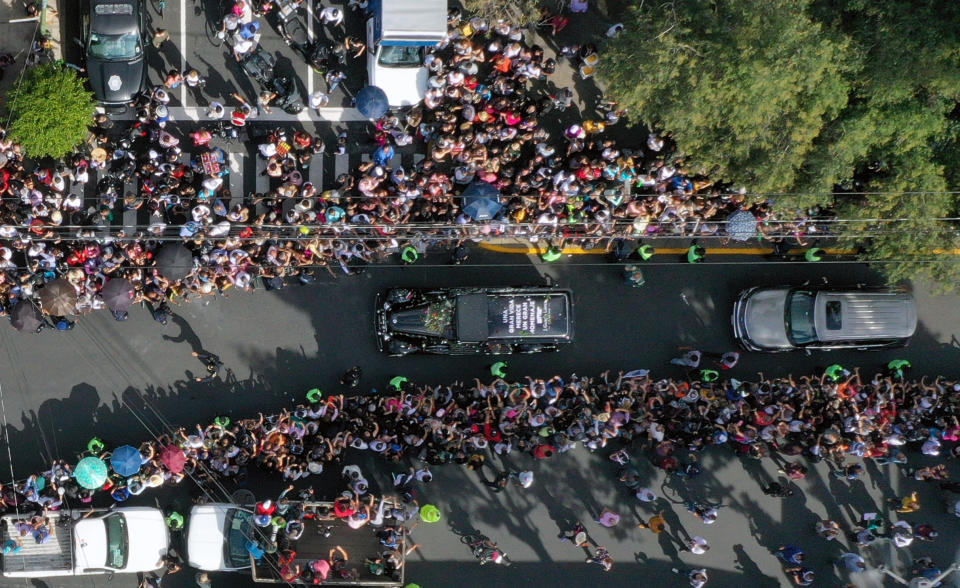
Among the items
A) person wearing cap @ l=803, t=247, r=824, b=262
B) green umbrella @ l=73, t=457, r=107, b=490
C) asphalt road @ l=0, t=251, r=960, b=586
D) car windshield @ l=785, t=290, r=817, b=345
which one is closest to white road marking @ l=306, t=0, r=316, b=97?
asphalt road @ l=0, t=251, r=960, b=586

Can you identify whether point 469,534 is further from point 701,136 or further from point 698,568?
point 701,136

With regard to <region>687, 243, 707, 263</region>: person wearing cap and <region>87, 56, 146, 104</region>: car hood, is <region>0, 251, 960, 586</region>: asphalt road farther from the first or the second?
<region>87, 56, 146, 104</region>: car hood

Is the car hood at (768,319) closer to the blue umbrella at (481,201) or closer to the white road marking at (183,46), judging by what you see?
the blue umbrella at (481,201)

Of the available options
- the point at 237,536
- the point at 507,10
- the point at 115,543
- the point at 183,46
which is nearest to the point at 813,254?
the point at 507,10

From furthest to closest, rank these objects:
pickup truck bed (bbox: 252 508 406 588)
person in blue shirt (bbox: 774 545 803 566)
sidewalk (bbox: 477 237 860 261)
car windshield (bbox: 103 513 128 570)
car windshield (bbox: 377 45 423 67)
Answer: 1. sidewalk (bbox: 477 237 860 261)
2. person in blue shirt (bbox: 774 545 803 566)
3. car windshield (bbox: 377 45 423 67)
4. car windshield (bbox: 103 513 128 570)
5. pickup truck bed (bbox: 252 508 406 588)

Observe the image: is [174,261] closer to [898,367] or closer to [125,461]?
[125,461]

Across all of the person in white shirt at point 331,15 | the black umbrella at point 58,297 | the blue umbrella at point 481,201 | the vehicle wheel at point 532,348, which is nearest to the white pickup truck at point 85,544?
the black umbrella at point 58,297

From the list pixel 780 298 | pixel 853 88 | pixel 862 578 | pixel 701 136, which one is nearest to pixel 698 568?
pixel 862 578
